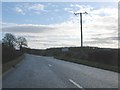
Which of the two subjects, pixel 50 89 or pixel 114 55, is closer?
pixel 50 89

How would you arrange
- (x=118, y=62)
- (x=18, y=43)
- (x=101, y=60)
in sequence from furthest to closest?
(x=18, y=43), (x=101, y=60), (x=118, y=62)

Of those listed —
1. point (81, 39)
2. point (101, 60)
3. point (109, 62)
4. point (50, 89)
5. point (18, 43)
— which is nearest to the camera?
point (50, 89)

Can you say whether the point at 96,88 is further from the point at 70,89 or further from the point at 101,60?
the point at 101,60

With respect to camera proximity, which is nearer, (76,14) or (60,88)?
(60,88)

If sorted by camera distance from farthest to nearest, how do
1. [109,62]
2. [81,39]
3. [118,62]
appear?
[81,39]
[109,62]
[118,62]

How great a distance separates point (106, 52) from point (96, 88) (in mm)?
26350

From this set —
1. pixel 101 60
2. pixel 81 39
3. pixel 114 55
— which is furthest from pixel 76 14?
pixel 114 55

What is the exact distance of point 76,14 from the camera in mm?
67750

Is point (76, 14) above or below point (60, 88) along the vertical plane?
above

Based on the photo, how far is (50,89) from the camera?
12703mm

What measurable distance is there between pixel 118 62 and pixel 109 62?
3688 mm

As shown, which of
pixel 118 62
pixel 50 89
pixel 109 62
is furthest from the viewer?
pixel 109 62

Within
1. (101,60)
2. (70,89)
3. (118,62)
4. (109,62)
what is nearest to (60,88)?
(70,89)

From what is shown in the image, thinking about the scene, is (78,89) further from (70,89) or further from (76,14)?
(76,14)
